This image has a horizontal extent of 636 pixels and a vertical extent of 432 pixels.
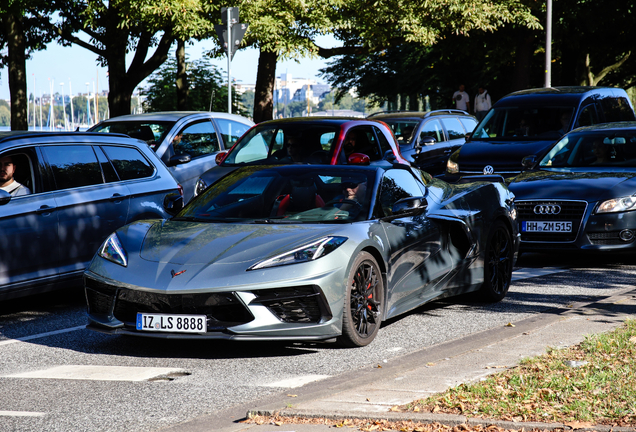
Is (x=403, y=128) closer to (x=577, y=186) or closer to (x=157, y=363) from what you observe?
(x=577, y=186)

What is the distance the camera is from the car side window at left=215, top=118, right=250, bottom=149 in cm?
1426

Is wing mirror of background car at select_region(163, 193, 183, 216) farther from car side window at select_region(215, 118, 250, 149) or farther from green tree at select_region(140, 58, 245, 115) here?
green tree at select_region(140, 58, 245, 115)

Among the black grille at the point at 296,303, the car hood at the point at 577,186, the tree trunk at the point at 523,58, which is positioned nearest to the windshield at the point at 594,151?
the car hood at the point at 577,186

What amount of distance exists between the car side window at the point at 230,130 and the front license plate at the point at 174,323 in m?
8.55

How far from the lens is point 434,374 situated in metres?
5.22

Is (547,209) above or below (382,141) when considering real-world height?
below

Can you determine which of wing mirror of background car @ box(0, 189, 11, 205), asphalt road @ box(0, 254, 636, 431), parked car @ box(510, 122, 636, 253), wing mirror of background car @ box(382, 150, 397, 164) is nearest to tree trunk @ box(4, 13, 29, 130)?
wing mirror of background car @ box(382, 150, 397, 164)

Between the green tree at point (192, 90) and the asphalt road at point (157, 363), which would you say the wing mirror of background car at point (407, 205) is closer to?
the asphalt road at point (157, 363)

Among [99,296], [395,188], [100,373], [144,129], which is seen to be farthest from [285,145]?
[100,373]

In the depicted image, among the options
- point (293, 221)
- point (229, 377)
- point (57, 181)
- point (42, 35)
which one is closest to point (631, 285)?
point (293, 221)

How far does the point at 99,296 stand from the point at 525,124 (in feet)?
37.1

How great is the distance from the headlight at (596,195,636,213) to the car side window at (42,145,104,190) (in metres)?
5.60

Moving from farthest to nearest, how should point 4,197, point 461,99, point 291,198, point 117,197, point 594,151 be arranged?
point 461,99
point 594,151
point 117,197
point 4,197
point 291,198

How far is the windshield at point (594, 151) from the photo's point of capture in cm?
1148
